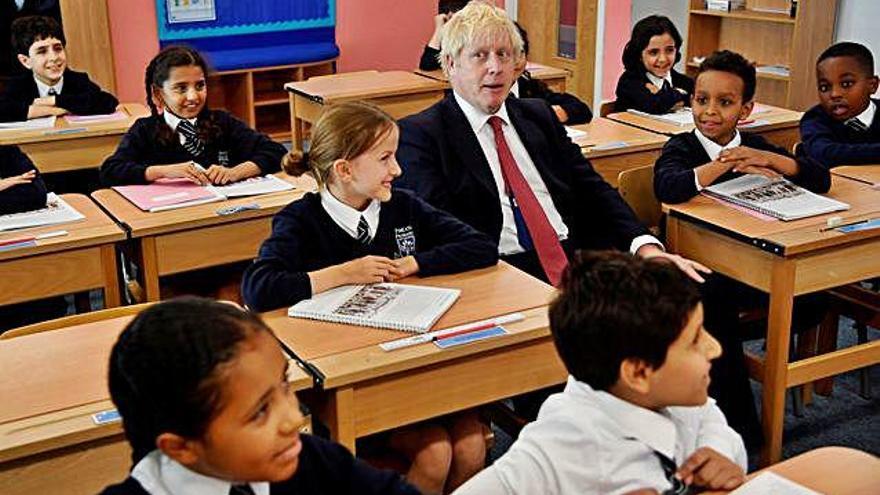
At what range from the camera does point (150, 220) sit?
2.99 m

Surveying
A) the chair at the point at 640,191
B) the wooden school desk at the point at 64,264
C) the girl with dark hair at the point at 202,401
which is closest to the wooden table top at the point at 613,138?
the chair at the point at 640,191

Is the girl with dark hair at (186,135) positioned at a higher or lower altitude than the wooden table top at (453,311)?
higher

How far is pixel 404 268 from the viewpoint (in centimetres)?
240

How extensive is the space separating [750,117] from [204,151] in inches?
89.1

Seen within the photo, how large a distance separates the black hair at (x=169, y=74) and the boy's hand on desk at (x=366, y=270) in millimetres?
1454

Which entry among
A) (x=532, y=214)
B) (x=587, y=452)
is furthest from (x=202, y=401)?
(x=532, y=214)

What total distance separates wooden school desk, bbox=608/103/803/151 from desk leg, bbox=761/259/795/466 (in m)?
1.52

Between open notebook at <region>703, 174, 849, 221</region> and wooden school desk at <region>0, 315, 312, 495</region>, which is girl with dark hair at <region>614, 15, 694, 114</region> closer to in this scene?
open notebook at <region>703, 174, 849, 221</region>

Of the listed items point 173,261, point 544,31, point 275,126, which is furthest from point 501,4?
point 173,261

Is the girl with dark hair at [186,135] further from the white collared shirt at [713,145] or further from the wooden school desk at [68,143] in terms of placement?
the white collared shirt at [713,145]

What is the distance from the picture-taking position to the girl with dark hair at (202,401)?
114 cm

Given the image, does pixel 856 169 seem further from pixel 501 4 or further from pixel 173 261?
pixel 501 4

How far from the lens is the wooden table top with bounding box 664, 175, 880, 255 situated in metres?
2.69

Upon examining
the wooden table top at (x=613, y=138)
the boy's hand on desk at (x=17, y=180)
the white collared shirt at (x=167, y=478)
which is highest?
the white collared shirt at (x=167, y=478)
